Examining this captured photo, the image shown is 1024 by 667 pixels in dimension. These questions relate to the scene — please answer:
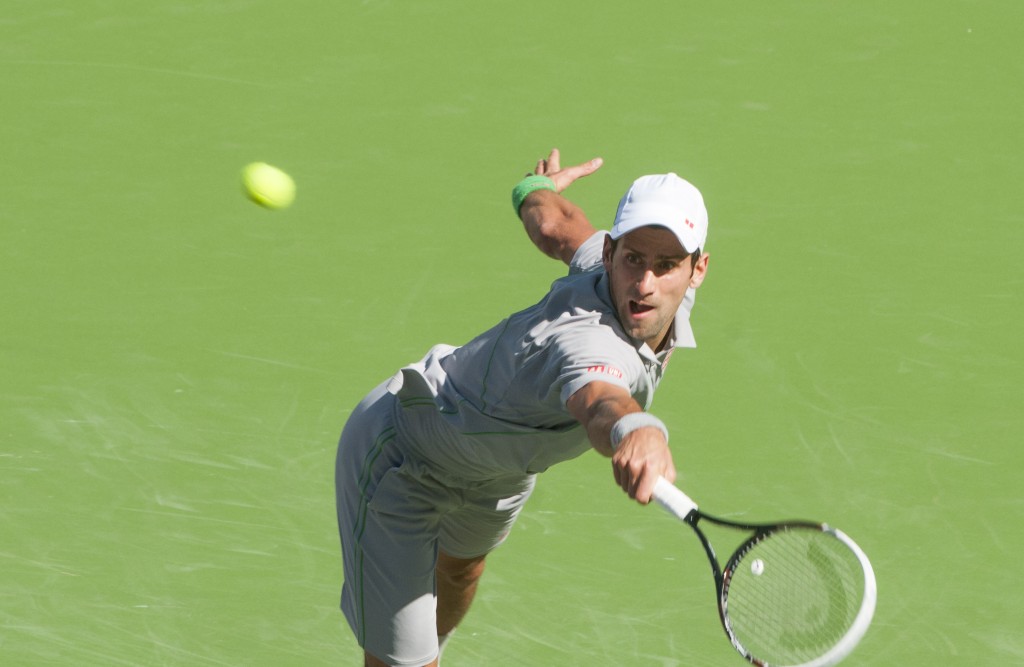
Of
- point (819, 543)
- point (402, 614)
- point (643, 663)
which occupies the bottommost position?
point (643, 663)

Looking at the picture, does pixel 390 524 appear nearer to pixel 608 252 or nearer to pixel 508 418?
pixel 508 418

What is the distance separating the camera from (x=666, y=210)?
489 centimetres

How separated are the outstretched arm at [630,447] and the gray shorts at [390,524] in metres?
1.23

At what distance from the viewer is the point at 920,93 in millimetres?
9734

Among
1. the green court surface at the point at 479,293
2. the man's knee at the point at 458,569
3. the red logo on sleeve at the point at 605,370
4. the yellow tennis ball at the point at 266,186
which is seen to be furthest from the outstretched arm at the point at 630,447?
the yellow tennis ball at the point at 266,186

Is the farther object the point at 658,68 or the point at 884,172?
the point at 658,68

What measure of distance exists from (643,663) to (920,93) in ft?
15.9

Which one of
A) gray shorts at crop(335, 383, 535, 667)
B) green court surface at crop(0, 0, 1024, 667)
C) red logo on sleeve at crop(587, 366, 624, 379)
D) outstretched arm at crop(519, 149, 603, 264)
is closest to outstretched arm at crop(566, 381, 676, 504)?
red logo on sleeve at crop(587, 366, 624, 379)

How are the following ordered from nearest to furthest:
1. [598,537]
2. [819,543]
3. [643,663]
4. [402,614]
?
[819,543] < [402,614] < [643,663] < [598,537]

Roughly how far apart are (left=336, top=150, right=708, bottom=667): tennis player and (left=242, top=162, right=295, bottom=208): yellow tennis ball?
231cm

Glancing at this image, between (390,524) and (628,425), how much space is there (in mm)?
1521

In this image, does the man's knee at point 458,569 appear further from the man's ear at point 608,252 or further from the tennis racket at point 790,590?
the tennis racket at point 790,590

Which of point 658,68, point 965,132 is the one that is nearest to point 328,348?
point 658,68

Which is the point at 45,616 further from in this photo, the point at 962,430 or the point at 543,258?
the point at 962,430
